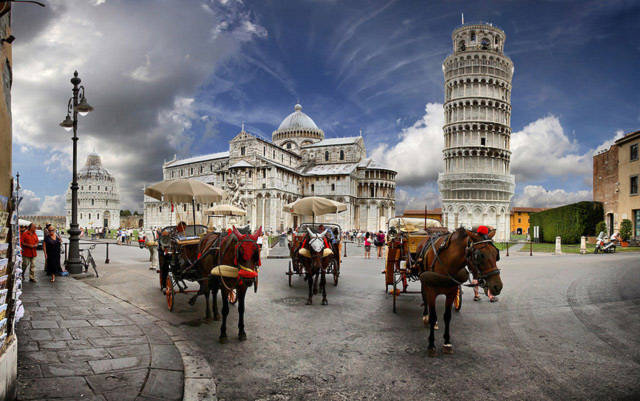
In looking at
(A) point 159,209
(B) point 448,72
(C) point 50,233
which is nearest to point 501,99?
(B) point 448,72

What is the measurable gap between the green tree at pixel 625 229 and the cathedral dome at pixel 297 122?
192 ft

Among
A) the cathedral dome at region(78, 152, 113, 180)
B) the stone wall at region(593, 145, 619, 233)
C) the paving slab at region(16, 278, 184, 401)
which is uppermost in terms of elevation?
the cathedral dome at region(78, 152, 113, 180)

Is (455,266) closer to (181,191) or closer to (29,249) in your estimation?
(181,191)

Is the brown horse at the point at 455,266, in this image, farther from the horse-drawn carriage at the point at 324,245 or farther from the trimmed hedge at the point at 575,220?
the trimmed hedge at the point at 575,220

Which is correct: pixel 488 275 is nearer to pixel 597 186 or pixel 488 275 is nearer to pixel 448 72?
pixel 597 186

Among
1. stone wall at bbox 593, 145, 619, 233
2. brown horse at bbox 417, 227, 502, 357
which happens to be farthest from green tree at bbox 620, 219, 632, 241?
brown horse at bbox 417, 227, 502, 357

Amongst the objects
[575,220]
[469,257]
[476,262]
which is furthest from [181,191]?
[575,220]

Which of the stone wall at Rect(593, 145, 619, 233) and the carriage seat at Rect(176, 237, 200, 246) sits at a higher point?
the stone wall at Rect(593, 145, 619, 233)

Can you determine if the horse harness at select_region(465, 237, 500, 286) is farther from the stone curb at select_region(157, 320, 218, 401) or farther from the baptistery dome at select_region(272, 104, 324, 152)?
the baptistery dome at select_region(272, 104, 324, 152)

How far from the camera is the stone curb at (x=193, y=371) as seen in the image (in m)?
4.00

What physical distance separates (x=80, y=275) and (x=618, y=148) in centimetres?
3988

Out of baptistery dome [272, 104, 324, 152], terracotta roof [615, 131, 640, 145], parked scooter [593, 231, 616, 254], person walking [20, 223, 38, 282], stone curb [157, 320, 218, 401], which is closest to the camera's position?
stone curb [157, 320, 218, 401]

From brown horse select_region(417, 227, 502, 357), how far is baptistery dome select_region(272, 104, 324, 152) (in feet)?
231

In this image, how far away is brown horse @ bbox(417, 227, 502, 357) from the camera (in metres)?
4.91
